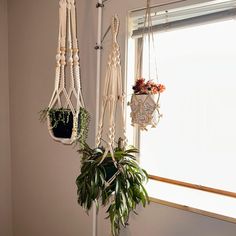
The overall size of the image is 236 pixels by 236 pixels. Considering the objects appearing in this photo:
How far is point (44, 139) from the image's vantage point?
2111 mm

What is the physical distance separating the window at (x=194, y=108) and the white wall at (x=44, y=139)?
17cm

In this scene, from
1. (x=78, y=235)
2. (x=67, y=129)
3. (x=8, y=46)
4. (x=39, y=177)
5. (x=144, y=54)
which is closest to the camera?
(x=67, y=129)

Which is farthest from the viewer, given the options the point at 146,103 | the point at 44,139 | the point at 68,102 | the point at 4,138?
the point at 4,138

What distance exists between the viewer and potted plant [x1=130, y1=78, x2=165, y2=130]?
1319 mm

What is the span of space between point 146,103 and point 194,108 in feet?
1.20

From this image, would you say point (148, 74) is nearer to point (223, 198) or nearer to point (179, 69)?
point (179, 69)

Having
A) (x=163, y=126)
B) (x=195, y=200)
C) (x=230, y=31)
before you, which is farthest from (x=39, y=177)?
(x=230, y=31)

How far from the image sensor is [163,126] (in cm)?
166

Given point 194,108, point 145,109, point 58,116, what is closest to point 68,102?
point 58,116

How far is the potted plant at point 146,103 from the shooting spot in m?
1.32

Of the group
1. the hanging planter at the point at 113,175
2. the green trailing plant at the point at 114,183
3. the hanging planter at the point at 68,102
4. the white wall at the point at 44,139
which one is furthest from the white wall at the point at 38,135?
the green trailing plant at the point at 114,183

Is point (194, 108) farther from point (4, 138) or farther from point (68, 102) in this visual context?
point (4, 138)

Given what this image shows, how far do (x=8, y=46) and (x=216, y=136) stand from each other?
1.97 metres

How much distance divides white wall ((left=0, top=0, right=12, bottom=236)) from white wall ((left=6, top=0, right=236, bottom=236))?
0.19 feet
